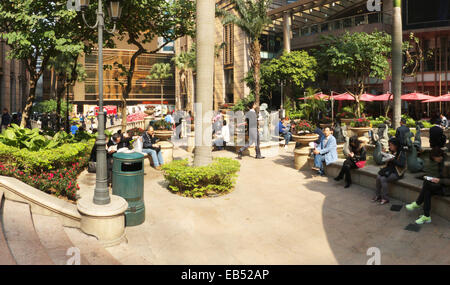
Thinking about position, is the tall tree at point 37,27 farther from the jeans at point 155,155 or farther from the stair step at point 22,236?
the stair step at point 22,236

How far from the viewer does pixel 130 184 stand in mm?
7176

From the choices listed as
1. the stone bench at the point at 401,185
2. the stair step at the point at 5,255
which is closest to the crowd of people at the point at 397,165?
the stone bench at the point at 401,185

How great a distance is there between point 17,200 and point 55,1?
7.68m

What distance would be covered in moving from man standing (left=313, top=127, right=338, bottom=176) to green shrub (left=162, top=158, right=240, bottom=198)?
3145 millimetres

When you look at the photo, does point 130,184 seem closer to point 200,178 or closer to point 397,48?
point 200,178

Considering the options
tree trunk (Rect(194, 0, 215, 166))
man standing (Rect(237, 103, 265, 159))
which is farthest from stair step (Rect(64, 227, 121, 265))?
man standing (Rect(237, 103, 265, 159))

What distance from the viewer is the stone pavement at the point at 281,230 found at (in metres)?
5.75

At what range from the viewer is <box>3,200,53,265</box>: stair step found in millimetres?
4789

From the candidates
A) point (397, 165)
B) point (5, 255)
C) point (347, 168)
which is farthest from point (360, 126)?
point (5, 255)

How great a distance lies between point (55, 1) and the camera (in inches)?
463

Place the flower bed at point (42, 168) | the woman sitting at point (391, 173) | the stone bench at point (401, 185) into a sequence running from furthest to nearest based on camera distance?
the woman sitting at point (391, 173), the flower bed at point (42, 168), the stone bench at point (401, 185)

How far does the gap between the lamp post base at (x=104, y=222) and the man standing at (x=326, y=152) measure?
683 cm

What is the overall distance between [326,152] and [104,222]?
24.1 feet

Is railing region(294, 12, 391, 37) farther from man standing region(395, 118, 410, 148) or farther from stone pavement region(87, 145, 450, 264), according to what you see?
stone pavement region(87, 145, 450, 264)
